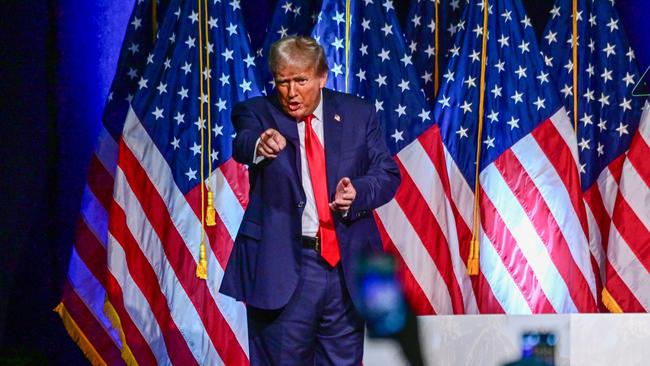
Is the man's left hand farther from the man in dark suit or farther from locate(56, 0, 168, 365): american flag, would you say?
locate(56, 0, 168, 365): american flag

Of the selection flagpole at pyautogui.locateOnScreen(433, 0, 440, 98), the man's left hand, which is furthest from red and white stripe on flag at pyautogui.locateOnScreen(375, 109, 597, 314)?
the man's left hand

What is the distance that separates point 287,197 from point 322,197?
10 cm

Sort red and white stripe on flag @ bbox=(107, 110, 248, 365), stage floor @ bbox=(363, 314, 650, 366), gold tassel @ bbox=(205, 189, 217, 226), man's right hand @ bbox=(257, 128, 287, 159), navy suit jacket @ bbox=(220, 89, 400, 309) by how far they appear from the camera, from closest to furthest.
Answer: stage floor @ bbox=(363, 314, 650, 366) < man's right hand @ bbox=(257, 128, 287, 159) < navy suit jacket @ bbox=(220, 89, 400, 309) < gold tassel @ bbox=(205, 189, 217, 226) < red and white stripe on flag @ bbox=(107, 110, 248, 365)

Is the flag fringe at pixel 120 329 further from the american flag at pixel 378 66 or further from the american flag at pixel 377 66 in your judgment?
the american flag at pixel 377 66

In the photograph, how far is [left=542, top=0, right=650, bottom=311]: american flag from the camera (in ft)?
14.4

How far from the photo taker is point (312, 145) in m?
2.95

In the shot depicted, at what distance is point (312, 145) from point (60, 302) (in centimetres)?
220

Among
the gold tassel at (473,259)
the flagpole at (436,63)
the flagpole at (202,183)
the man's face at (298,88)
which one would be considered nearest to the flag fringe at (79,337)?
the flagpole at (202,183)

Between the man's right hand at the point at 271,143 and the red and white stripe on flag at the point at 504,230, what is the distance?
1709 millimetres

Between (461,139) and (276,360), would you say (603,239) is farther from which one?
(276,360)

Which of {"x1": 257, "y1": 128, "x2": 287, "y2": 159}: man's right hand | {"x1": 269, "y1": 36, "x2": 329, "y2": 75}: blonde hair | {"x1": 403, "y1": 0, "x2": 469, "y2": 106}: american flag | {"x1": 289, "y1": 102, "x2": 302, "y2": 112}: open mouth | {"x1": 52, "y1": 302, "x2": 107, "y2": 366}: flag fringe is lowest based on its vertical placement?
{"x1": 52, "y1": 302, "x2": 107, "y2": 366}: flag fringe

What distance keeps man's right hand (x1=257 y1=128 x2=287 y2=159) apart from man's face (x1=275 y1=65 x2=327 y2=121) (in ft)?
0.69

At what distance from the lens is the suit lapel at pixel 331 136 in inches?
116

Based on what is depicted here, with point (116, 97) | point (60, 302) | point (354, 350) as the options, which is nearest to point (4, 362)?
point (60, 302)
